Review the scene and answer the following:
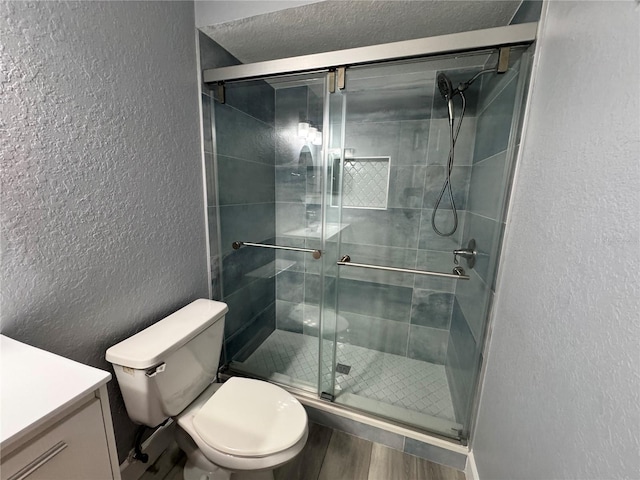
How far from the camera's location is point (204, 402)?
1.15 meters

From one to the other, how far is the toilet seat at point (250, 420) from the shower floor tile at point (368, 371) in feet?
1.92

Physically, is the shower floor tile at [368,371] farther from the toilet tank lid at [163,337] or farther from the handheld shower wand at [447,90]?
the handheld shower wand at [447,90]

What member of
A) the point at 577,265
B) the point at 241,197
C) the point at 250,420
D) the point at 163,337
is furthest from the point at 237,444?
the point at 241,197

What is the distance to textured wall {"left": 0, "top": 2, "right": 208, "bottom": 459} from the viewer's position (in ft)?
2.48

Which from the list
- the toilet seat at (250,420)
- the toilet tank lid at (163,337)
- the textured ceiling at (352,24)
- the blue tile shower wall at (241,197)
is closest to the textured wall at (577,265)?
the textured ceiling at (352,24)

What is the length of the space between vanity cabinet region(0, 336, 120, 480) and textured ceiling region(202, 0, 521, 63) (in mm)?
1540

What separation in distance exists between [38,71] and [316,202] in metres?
1.36

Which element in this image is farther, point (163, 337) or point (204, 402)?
point (204, 402)

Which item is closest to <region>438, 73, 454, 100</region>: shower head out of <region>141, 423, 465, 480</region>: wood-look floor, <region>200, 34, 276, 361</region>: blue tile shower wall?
<region>200, 34, 276, 361</region>: blue tile shower wall

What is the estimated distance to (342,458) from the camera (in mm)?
1301

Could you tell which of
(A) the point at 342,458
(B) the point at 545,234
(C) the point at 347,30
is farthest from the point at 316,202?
(A) the point at 342,458

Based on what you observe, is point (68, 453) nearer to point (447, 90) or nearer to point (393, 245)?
point (393, 245)

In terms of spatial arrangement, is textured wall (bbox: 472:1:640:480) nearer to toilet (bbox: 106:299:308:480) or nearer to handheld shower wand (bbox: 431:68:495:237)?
handheld shower wand (bbox: 431:68:495:237)

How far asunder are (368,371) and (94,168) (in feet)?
6.27
